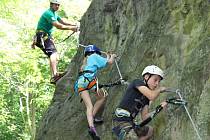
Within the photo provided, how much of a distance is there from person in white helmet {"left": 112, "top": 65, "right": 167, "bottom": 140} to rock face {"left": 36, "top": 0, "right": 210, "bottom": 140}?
18.9 inches

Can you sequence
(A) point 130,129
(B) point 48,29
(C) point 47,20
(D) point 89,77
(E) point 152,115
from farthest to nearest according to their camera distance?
(B) point 48,29 → (C) point 47,20 → (D) point 89,77 → (A) point 130,129 → (E) point 152,115

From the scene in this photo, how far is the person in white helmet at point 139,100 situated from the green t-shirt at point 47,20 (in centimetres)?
576

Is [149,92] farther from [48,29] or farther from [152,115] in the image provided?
[48,29]

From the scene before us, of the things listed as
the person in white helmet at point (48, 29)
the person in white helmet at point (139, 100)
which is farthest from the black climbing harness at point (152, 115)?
the person in white helmet at point (48, 29)

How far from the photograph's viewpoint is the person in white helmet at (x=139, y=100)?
7.97m

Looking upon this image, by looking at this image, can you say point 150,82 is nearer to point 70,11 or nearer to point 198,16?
point 198,16

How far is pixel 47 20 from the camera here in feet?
45.2

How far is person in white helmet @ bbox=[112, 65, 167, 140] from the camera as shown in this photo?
7973mm

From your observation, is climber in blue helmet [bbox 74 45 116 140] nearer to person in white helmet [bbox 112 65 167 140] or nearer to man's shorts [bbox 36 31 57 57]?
person in white helmet [bbox 112 65 167 140]

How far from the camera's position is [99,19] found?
15859mm

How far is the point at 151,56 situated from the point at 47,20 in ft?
14.6

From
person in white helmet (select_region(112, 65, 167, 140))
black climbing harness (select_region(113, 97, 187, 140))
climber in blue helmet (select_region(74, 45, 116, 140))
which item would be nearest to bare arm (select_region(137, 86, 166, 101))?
person in white helmet (select_region(112, 65, 167, 140))

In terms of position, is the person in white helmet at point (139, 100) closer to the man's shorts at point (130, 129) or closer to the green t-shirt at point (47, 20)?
the man's shorts at point (130, 129)

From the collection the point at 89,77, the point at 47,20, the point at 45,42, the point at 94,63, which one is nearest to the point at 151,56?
the point at 94,63
